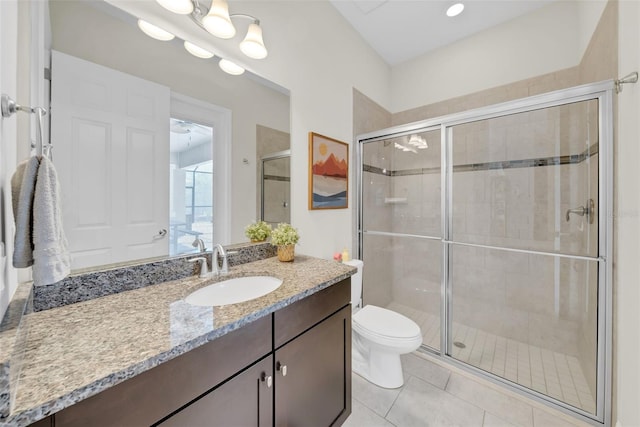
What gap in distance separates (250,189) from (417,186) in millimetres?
1769

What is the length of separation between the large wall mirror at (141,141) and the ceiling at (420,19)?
4.52ft

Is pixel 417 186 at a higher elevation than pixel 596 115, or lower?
lower

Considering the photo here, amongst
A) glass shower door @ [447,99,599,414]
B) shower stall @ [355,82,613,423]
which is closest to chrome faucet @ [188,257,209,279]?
shower stall @ [355,82,613,423]

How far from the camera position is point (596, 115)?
55.2 inches

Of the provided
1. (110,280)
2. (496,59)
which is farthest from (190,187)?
(496,59)

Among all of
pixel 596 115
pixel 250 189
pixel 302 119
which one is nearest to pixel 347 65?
pixel 302 119

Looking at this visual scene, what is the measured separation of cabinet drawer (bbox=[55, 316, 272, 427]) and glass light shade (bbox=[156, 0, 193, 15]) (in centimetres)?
134

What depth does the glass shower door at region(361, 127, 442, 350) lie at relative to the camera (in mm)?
2361

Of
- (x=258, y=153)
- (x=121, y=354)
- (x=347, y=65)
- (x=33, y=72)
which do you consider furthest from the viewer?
(x=347, y=65)

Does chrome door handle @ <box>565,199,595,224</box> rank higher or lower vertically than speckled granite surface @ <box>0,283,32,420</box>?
higher

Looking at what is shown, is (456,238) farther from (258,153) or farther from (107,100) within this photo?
(107,100)

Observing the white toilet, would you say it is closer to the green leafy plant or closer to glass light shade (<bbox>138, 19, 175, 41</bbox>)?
the green leafy plant

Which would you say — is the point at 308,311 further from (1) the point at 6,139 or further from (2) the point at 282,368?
(1) the point at 6,139

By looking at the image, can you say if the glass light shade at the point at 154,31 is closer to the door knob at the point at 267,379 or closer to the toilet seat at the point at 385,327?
the door knob at the point at 267,379
